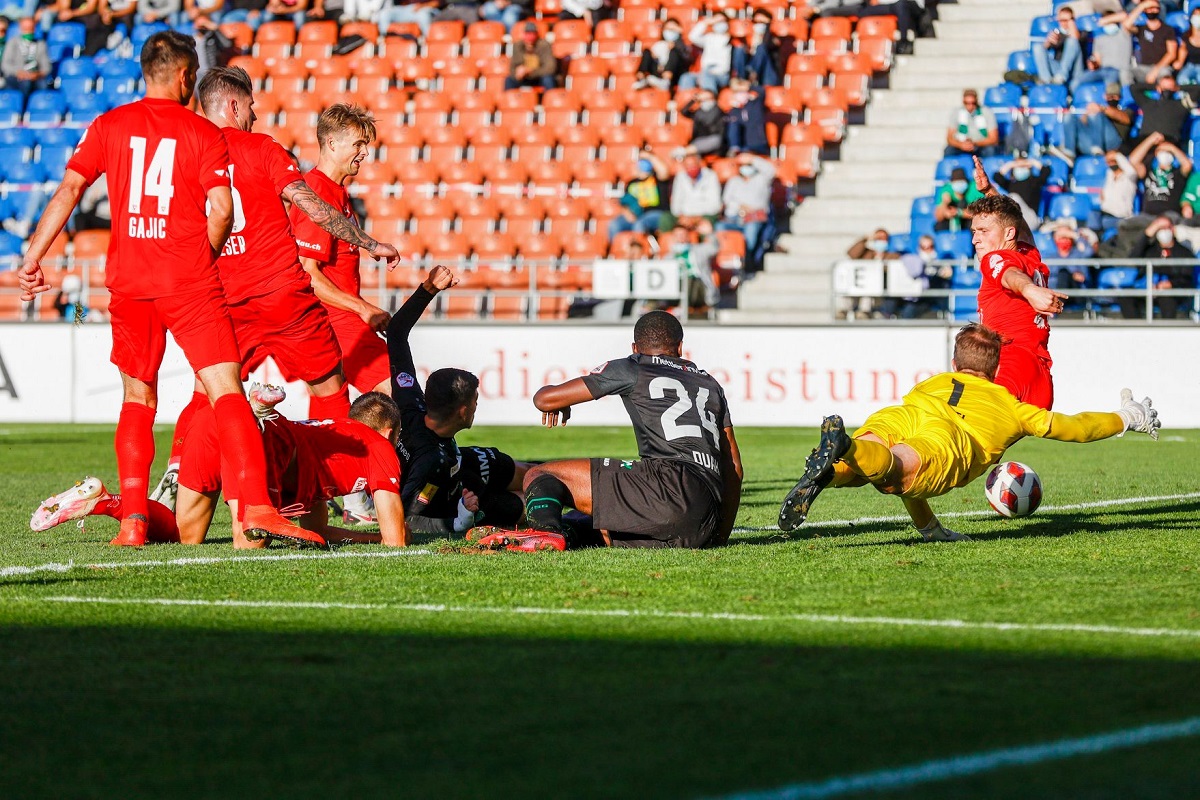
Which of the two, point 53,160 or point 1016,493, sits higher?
point 53,160

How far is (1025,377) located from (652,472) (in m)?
2.29

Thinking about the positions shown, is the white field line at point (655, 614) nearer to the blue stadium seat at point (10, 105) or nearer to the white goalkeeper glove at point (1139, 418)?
the white goalkeeper glove at point (1139, 418)

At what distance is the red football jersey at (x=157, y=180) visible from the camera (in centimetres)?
684

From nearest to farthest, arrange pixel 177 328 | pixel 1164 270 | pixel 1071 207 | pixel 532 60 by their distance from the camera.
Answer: pixel 177 328 → pixel 1164 270 → pixel 1071 207 → pixel 532 60

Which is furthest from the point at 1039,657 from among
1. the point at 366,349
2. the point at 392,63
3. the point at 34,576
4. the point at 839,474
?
the point at 392,63

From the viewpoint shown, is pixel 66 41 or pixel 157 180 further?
pixel 66 41

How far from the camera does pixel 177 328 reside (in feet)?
22.4

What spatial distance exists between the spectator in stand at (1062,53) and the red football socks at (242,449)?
16448 millimetres

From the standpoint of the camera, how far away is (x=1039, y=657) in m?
4.21

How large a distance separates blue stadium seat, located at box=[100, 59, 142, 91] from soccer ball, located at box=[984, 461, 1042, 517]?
19938 mm

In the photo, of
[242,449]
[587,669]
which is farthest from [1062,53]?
[587,669]

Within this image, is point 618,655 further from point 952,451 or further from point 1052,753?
point 952,451

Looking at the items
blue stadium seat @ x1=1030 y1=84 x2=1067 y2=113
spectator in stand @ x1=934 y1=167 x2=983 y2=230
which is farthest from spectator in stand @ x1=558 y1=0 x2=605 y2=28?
spectator in stand @ x1=934 y1=167 x2=983 y2=230

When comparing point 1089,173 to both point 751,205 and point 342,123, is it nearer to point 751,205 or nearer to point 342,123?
point 751,205
